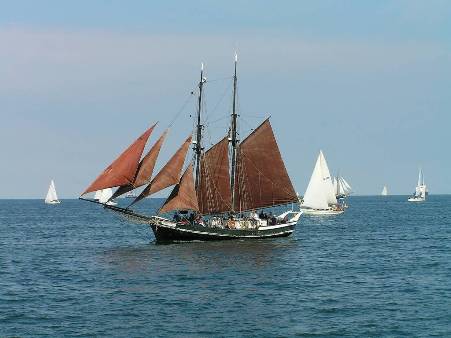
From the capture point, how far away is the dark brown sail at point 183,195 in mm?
70562

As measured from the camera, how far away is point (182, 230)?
71438 mm

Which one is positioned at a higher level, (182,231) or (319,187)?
(319,187)

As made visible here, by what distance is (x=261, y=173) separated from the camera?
7531 centimetres

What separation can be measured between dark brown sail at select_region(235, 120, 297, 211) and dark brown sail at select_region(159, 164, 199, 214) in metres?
6.46

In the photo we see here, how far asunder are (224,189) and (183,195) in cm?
572

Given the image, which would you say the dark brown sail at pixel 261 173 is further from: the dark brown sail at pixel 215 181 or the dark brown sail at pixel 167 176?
the dark brown sail at pixel 167 176

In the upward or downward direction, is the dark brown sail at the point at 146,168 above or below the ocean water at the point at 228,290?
above

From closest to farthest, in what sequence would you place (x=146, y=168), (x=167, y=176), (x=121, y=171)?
(x=121, y=171) → (x=146, y=168) → (x=167, y=176)

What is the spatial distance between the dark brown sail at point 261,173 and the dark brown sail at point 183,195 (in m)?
6.46

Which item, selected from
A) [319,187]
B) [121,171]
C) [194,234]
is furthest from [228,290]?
[319,187]

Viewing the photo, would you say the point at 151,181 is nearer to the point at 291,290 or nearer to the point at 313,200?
the point at 291,290

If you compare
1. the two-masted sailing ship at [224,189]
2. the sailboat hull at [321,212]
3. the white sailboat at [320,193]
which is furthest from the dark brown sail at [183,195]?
the sailboat hull at [321,212]

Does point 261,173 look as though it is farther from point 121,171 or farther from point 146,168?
point 121,171

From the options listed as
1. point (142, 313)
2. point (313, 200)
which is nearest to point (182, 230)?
point (142, 313)
